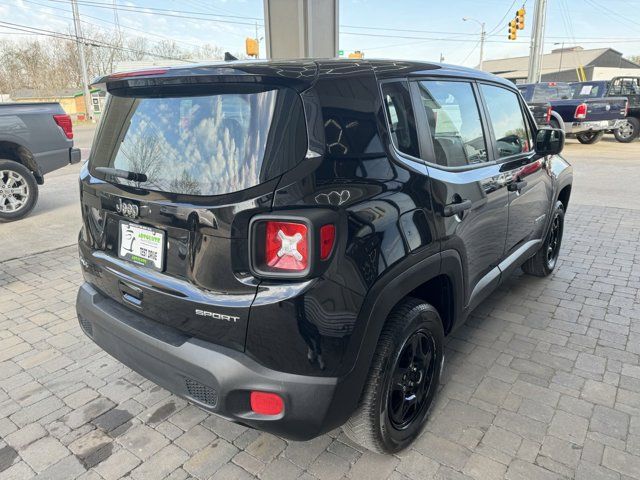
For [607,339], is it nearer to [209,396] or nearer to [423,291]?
[423,291]

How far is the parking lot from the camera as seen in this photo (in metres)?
2.27

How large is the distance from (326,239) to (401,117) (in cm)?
83

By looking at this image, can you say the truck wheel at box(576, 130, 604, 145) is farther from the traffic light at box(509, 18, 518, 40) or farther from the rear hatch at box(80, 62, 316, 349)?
the rear hatch at box(80, 62, 316, 349)

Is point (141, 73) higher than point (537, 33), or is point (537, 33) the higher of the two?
point (537, 33)

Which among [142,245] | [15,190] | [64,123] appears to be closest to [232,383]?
[142,245]

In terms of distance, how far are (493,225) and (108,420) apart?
253 cm

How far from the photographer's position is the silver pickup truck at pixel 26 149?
657 cm

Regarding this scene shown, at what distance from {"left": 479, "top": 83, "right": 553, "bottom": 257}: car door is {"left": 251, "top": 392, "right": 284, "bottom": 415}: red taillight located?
83.9 inches

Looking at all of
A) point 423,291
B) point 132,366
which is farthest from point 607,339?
point 132,366

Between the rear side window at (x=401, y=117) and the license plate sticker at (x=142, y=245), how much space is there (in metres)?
1.11

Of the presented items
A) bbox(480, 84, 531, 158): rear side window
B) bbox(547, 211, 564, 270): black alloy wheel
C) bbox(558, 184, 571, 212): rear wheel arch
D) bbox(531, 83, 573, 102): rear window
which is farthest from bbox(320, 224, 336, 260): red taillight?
bbox(531, 83, 573, 102): rear window

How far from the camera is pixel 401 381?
229 cm

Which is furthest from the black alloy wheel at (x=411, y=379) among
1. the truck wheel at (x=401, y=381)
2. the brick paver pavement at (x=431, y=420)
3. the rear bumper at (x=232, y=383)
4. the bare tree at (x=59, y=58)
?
the bare tree at (x=59, y=58)

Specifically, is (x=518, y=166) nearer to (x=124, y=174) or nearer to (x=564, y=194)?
(x=564, y=194)
